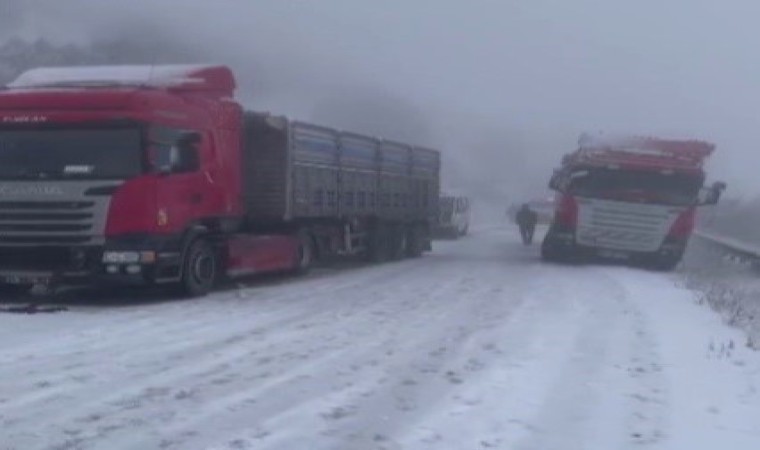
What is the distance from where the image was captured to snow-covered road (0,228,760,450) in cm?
943

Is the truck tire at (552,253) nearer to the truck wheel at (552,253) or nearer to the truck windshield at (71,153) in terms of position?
the truck wheel at (552,253)

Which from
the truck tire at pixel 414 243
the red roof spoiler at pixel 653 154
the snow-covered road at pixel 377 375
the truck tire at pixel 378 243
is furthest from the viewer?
the truck tire at pixel 414 243

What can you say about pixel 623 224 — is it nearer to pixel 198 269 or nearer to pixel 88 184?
pixel 198 269

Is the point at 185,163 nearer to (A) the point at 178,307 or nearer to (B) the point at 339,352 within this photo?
(A) the point at 178,307

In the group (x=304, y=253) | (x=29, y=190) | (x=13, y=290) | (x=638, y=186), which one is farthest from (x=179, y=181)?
(x=638, y=186)


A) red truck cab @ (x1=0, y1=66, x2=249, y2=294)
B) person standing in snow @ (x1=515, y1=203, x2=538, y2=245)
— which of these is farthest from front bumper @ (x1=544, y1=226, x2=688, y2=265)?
red truck cab @ (x1=0, y1=66, x2=249, y2=294)

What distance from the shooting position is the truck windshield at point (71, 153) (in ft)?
60.8

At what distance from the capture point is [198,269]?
20.3 meters

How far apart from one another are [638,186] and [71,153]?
1564 centimetres

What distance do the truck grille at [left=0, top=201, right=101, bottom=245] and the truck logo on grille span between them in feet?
0.40

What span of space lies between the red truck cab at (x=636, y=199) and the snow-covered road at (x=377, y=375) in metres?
10.7

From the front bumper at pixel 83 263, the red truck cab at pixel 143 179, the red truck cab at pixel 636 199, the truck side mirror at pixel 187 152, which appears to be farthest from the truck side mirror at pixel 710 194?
the front bumper at pixel 83 263

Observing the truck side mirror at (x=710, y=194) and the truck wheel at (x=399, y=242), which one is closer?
the truck side mirror at (x=710, y=194)

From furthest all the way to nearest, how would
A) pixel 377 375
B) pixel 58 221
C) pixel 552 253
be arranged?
pixel 552 253
pixel 58 221
pixel 377 375
